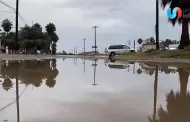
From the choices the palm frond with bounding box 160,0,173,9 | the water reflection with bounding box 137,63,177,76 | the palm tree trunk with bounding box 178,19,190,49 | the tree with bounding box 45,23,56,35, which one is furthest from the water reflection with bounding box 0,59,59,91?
the tree with bounding box 45,23,56,35

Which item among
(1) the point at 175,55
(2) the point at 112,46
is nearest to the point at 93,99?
(1) the point at 175,55

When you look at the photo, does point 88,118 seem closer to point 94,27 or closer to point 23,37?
point 23,37

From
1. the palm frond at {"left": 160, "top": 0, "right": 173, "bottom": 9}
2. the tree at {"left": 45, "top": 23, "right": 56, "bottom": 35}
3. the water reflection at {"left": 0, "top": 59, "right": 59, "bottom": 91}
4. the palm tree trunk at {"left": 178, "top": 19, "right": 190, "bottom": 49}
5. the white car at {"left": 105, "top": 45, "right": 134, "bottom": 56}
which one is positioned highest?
the tree at {"left": 45, "top": 23, "right": 56, "bottom": 35}

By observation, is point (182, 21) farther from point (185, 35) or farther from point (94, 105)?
point (94, 105)

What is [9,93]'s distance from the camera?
8578mm

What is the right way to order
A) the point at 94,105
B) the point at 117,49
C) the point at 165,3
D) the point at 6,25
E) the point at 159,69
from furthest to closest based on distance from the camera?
1. the point at 6,25
2. the point at 117,49
3. the point at 165,3
4. the point at 159,69
5. the point at 94,105

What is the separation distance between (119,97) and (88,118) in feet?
8.59

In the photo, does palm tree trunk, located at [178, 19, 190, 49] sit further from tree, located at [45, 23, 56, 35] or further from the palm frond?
tree, located at [45, 23, 56, 35]

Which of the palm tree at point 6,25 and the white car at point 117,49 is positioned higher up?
the palm tree at point 6,25

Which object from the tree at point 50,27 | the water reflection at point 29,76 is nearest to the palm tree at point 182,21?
the water reflection at point 29,76

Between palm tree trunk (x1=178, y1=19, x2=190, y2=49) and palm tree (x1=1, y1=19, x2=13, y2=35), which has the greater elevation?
palm tree (x1=1, y1=19, x2=13, y2=35)

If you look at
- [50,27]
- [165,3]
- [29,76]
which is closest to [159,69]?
[29,76]

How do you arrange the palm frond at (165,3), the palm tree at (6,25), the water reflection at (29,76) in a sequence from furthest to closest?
the palm tree at (6,25) → the palm frond at (165,3) → the water reflection at (29,76)

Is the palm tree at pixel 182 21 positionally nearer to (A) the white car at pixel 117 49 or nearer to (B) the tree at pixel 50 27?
(A) the white car at pixel 117 49
